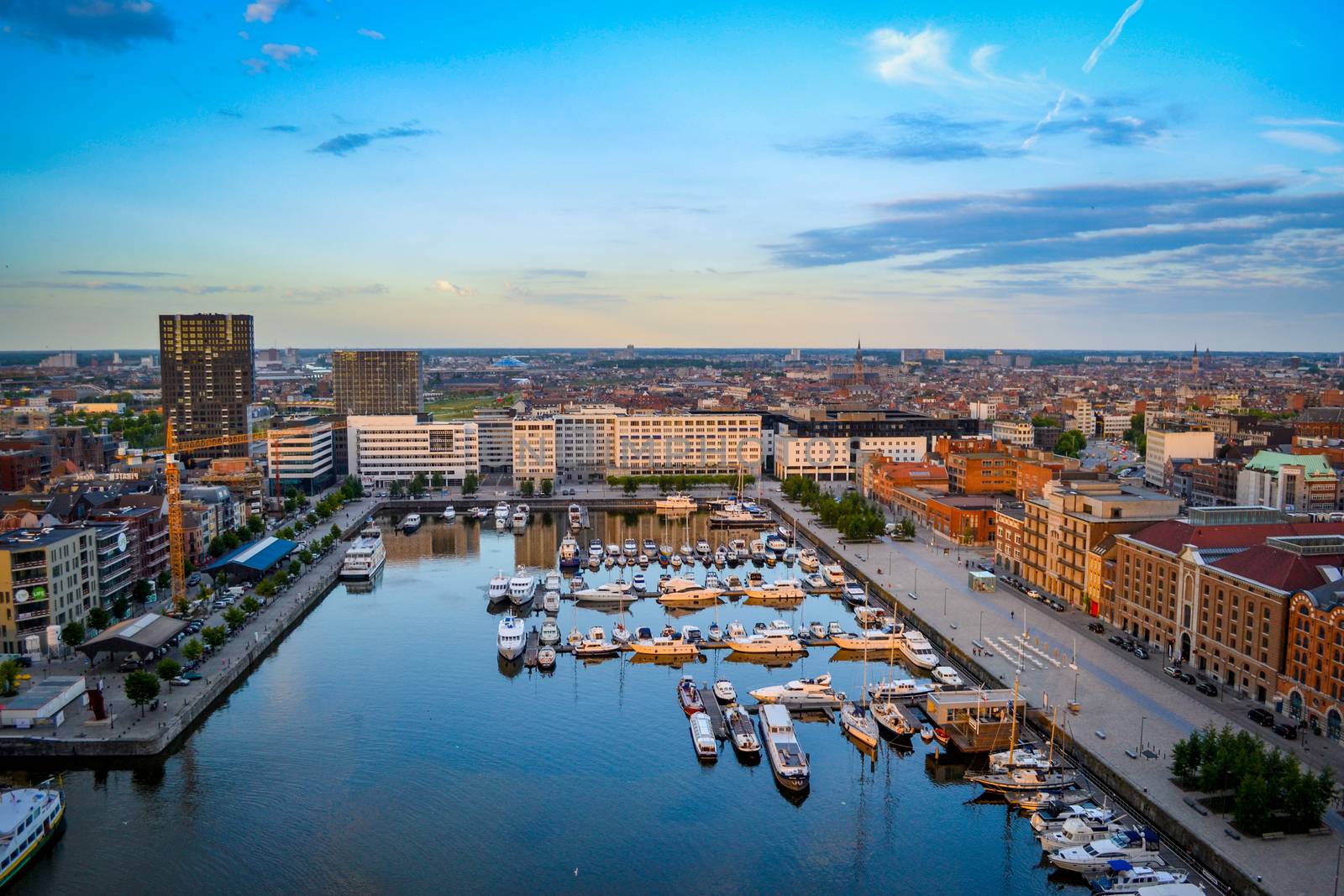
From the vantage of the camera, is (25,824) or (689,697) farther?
(689,697)

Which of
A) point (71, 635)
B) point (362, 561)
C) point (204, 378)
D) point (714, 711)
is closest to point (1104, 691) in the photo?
point (714, 711)

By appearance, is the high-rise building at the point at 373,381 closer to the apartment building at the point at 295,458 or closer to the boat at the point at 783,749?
the apartment building at the point at 295,458

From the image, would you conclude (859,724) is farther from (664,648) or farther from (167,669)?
(167,669)

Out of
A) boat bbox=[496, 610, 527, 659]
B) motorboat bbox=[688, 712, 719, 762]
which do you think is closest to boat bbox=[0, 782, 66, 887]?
boat bbox=[496, 610, 527, 659]

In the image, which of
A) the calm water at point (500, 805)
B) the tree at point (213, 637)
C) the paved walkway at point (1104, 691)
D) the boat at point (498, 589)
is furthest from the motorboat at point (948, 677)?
the tree at point (213, 637)

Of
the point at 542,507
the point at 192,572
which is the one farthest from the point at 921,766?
the point at 542,507

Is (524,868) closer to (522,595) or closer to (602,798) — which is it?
(602,798)
